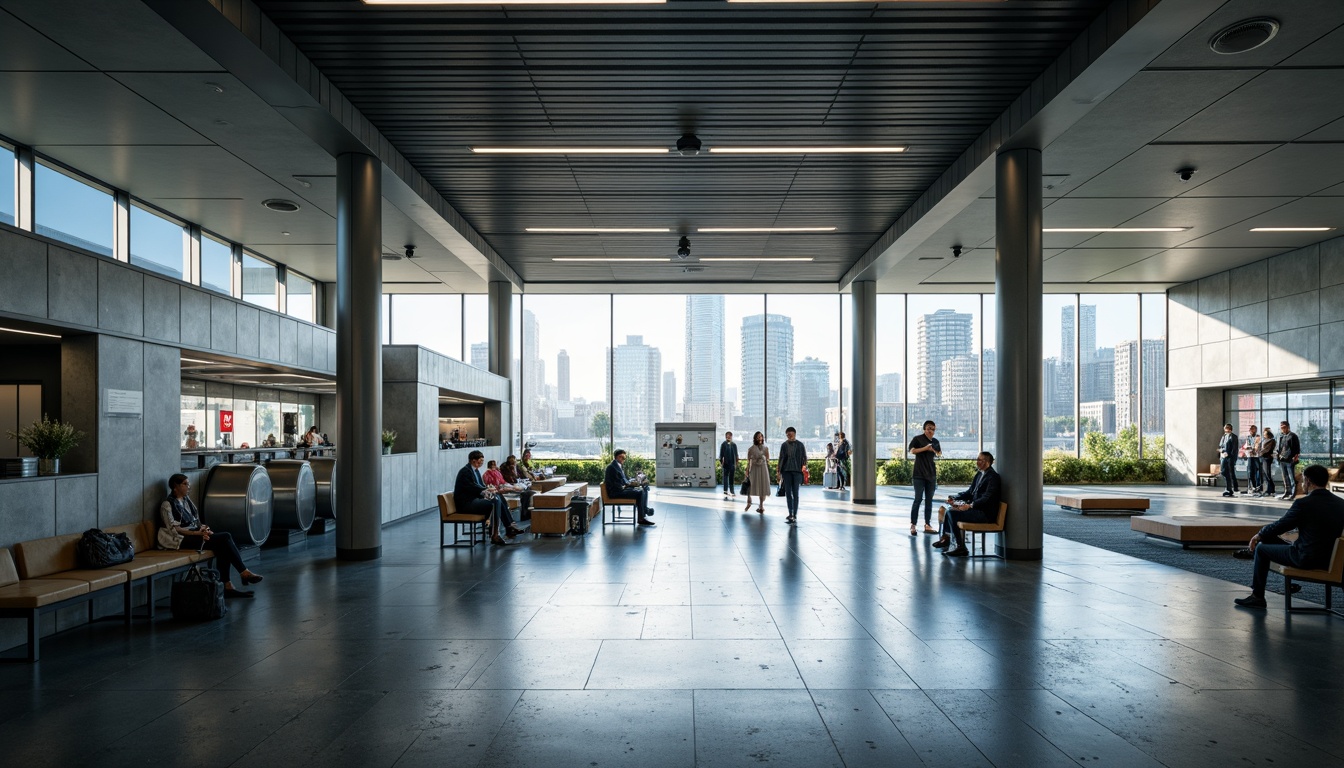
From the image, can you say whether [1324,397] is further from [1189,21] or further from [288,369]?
[288,369]

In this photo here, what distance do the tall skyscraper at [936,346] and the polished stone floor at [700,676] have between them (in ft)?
54.0

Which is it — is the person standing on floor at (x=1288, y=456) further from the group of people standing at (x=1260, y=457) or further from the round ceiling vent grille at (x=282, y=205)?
the round ceiling vent grille at (x=282, y=205)

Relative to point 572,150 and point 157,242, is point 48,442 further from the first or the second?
point 157,242

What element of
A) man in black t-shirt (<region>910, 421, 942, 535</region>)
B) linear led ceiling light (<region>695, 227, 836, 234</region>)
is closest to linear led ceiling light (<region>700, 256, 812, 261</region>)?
linear led ceiling light (<region>695, 227, 836, 234</region>)

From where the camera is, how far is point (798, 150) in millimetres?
10898

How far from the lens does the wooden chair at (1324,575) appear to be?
22.1ft

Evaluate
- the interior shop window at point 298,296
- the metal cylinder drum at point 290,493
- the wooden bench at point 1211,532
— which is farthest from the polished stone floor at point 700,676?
the interior shop window at point 298,296

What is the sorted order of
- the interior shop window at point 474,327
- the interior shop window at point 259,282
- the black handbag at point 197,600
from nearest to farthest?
the black handbag at point 197,600
the interior shop window at point 259,282
the interior shop window at point 474,327

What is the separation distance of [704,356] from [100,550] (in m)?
20.0

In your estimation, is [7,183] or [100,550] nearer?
[100,550]

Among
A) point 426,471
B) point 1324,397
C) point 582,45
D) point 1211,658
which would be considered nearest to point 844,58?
point 582,45

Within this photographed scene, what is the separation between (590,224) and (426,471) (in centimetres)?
591

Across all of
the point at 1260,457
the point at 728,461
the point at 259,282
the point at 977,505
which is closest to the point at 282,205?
the point at 259,282

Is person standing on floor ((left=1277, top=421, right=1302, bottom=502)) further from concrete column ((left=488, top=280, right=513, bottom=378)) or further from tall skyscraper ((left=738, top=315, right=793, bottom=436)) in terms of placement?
concrete column ((left=488, top=280, right=513, bottom=378))
